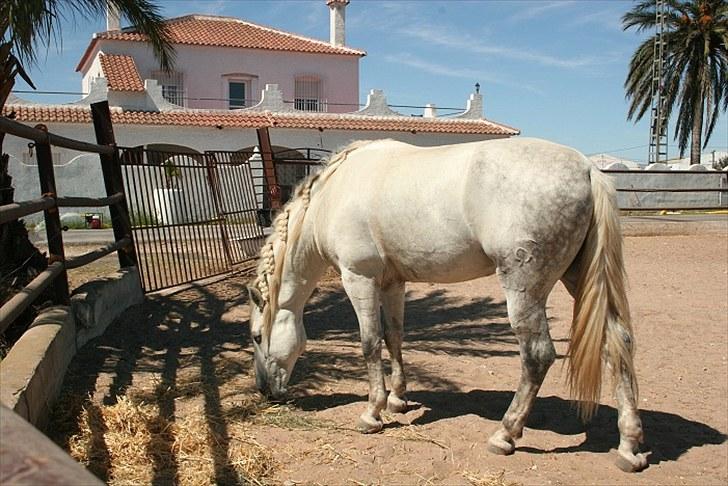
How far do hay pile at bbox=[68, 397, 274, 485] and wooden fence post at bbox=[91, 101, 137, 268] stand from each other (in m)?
3.37

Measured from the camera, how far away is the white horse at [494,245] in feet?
12.0

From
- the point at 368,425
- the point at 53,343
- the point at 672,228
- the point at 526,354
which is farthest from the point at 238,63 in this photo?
the point at 526,354

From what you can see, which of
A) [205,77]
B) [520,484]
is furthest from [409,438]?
[205,77]

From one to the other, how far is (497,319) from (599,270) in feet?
12.6

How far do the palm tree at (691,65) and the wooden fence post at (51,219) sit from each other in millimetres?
33575

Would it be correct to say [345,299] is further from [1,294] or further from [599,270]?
[599,270]

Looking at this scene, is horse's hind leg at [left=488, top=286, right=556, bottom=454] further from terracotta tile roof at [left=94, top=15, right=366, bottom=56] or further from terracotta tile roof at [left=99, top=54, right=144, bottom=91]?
terracotta tile roof at [left=94, top=15, right=366, bottom=56]

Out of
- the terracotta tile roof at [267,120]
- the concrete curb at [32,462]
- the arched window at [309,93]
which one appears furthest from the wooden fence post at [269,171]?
the arched window at [309,93]

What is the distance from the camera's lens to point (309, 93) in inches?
1314

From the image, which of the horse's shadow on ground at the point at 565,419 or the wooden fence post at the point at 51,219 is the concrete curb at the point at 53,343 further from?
the horse's shadow on ground at the point at 565,419

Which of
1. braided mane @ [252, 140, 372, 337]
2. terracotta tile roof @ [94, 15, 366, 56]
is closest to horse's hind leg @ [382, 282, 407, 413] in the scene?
braided mane @ [252, 140, 372, 337]

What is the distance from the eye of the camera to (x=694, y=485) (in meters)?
3.61

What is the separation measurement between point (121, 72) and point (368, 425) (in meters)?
25.5

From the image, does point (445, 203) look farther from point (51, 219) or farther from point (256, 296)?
point (51, 219)
